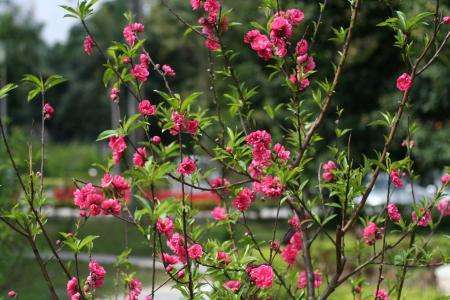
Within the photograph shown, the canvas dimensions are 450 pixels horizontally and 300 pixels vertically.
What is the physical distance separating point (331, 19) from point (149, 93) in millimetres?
29065

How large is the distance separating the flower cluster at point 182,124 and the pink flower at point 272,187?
16.1 inches

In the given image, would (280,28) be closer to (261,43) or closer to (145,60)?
(261,43)

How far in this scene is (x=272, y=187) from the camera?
11.3ft

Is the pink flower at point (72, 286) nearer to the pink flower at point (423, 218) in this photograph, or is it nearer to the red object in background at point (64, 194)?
the pink flower at point (423, 218)

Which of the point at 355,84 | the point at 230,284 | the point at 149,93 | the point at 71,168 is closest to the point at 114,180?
the point at 230,284

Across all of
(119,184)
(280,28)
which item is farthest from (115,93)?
(280,28)

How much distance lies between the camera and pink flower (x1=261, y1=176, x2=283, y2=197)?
3412 mm

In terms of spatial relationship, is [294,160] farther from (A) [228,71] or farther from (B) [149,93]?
(B) [149,93]

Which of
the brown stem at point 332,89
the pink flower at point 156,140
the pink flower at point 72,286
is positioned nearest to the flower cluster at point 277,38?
the brown stem at point 332,89

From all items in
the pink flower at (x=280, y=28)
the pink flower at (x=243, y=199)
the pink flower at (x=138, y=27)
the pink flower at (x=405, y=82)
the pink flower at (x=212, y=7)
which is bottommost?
the pink flower at (x=243, y=199)

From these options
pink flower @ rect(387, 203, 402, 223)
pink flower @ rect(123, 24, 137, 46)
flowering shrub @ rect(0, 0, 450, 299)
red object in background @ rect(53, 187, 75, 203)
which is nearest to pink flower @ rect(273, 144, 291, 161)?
flowering shrub @ rect(0, 0, 450, 299)

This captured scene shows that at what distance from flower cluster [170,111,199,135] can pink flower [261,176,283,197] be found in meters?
0.41

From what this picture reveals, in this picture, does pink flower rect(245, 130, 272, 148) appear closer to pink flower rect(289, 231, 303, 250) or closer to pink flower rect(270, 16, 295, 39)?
pink flower rect(270, 16, 295, 39)

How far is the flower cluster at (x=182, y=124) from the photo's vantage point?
11.2 ft
